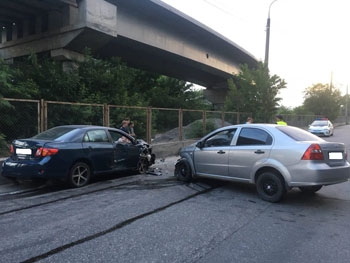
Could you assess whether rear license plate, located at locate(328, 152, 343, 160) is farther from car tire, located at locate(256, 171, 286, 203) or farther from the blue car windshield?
the blue car windshield

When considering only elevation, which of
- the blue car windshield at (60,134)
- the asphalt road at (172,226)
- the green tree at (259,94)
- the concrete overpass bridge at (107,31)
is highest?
the concrete overpass bridge at (107,31)

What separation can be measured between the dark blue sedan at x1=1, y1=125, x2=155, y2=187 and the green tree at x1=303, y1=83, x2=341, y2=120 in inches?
1765

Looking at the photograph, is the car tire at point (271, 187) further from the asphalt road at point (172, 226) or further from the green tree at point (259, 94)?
the green tree at point (259, 94)

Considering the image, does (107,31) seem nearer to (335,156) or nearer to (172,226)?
(335,156)

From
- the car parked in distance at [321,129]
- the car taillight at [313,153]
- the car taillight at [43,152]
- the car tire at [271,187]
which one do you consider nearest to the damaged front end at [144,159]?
the car taillight at [43,152]

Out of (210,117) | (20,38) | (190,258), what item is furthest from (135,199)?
(20,38)

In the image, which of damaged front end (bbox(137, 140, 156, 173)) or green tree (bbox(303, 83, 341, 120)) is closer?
damaged front end (bbox(137, 140, 156, 173))

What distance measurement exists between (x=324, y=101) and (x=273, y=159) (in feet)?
151

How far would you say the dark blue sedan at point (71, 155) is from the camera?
6684mm

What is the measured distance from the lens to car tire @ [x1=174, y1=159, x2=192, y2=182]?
26.2 ft

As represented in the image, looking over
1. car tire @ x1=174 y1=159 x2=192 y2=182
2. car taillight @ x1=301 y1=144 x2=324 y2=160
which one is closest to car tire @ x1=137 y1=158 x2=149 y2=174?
car tire @ x1=174 y1=159 x2=192 y2=182

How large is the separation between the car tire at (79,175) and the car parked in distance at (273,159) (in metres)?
2.65

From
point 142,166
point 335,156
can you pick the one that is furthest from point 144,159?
point 335,156

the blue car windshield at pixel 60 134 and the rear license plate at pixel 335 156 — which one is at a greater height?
the blue car windshield at pixel 60 134
